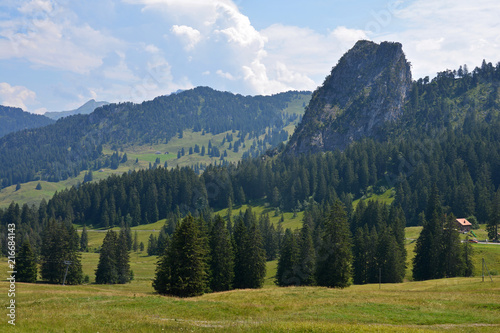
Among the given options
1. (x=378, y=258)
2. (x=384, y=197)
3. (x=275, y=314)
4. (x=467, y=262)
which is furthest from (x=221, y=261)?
(x=384, y=197)

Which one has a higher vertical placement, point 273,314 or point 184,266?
point 184,266

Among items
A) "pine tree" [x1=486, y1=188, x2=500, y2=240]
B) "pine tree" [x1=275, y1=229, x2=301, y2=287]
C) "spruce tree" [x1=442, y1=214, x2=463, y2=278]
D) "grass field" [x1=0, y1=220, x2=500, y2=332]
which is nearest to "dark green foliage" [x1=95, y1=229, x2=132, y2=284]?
"pine tree" [x1=275, y1=229, x2=301, y2=287]

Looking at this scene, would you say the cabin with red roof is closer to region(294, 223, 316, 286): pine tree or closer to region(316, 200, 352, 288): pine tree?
region(294, 223, 316, 286): pine tree

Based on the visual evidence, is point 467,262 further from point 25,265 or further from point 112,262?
point 25,265

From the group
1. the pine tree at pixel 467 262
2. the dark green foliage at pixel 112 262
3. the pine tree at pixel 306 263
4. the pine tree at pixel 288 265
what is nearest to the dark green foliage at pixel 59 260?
the dark green foliage at pixel 112 262

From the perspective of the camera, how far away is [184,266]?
54938 millimetres

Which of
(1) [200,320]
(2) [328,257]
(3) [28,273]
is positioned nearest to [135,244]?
(3) [28,273]

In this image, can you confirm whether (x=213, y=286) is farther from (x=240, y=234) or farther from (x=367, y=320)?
(x=367, y=320)

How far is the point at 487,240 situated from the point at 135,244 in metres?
138

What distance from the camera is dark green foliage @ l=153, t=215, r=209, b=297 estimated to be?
54.3 meters

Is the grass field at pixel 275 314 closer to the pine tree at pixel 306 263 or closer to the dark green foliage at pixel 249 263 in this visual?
the dark green foliage at pixel 249 263

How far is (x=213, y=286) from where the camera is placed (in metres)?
69.3

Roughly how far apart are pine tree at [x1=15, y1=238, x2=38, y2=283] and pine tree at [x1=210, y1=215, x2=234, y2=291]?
4301 centimetres

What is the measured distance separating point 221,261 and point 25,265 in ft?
150
